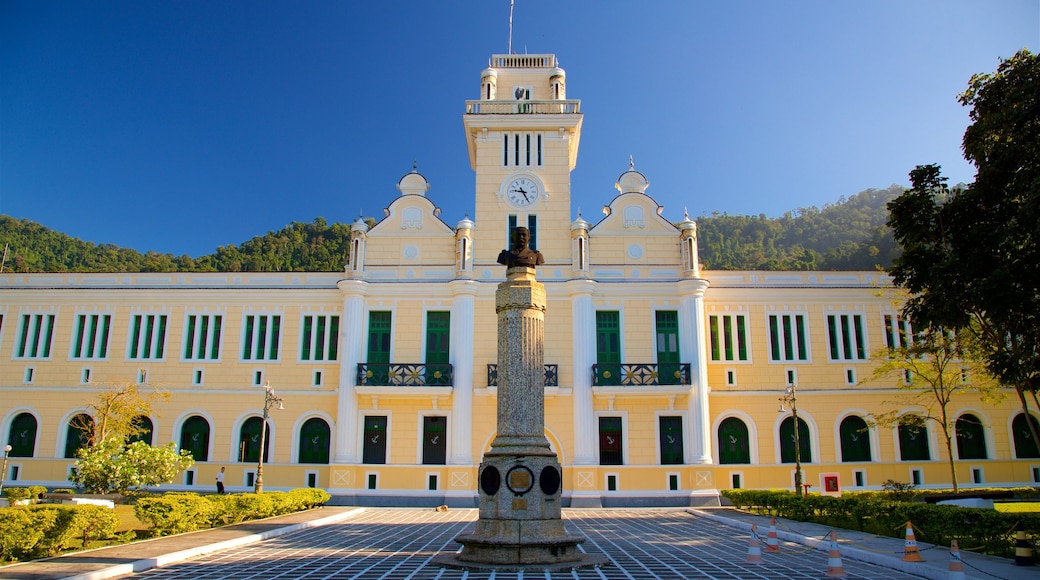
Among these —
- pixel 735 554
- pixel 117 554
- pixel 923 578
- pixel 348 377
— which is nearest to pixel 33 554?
pixel 117 554

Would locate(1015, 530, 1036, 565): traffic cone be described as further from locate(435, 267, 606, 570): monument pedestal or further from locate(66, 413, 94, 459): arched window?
locate(66, 413, 94, 459): arched window

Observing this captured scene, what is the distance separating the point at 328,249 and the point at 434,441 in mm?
29849

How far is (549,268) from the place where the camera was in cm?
3170

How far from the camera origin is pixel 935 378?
95.9 ft

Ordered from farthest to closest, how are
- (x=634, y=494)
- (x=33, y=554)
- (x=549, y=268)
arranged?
(x=549, y=268), (x=634, y=494), (x=33, y=554)

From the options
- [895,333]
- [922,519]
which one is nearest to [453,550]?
[922,519]

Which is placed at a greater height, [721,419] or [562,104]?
[562,104]

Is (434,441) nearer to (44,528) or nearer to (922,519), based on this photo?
(44,528)

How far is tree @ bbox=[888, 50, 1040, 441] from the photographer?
1420 centimetres

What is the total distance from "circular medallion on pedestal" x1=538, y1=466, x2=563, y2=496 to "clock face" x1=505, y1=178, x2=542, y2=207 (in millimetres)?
20449

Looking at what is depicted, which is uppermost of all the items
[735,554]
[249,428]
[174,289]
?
[174,289]

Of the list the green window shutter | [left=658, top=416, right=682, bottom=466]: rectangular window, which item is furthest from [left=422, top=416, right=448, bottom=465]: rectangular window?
[left=658, top=416, right=682, bottom=466]: rectangular window

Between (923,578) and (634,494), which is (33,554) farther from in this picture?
(634,494)

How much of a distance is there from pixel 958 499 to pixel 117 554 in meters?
20.1
